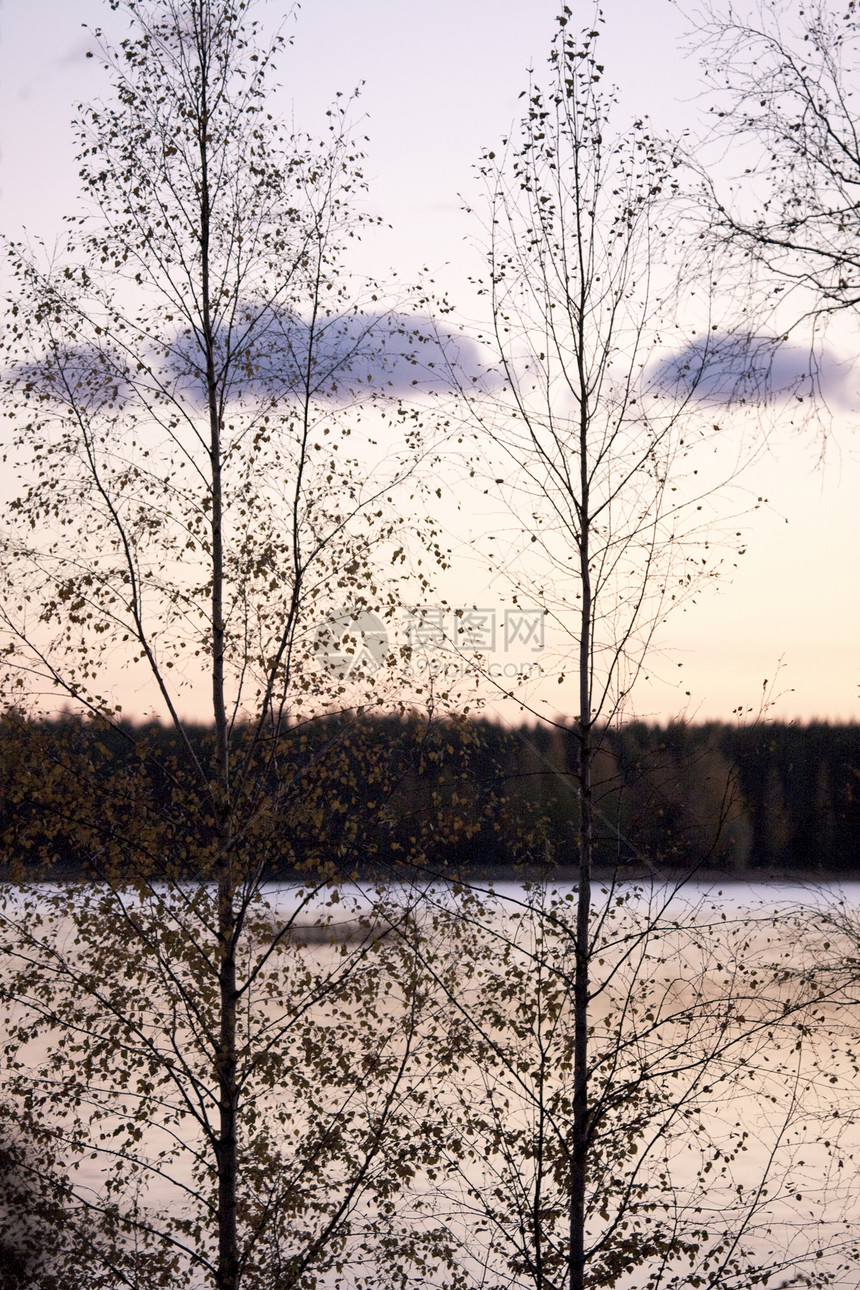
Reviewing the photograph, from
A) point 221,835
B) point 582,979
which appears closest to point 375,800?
point 221,835

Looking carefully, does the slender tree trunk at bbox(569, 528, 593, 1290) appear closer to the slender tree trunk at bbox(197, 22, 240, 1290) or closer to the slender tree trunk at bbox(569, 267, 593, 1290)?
the slender tree trunk at bbox(569, 267, 593, 1290)

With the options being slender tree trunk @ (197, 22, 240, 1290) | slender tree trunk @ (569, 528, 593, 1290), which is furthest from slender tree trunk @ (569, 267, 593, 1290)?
slender tree trunk @ (197, 22, 240, 1290)

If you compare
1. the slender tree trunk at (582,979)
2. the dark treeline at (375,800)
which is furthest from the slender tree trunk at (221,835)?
the slender tree trunk at (582,979)

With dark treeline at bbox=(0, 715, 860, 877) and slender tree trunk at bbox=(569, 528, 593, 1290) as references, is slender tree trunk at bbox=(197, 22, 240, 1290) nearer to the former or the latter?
dark treeline at bbox=(0, 715, 860, 877)

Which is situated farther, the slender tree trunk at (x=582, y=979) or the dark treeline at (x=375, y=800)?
the dark treeline at (x=375, y=800)

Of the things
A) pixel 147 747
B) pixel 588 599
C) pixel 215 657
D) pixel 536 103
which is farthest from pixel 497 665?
pixel 536 103

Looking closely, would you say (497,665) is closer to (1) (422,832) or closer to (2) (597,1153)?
(1) (422,832)

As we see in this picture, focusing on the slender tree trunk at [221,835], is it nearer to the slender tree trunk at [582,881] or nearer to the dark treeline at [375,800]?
the dark treeline at [375,800]

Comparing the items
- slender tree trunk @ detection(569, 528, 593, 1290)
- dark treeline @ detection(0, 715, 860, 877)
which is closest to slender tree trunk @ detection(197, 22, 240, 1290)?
dark treeline @ detection(0, 715, 860, 877)

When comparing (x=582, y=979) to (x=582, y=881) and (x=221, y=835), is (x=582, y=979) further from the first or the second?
(x=221, y=835)

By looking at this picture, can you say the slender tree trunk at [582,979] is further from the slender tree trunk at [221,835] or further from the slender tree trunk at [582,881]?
the slender tree trunk at [221,835]

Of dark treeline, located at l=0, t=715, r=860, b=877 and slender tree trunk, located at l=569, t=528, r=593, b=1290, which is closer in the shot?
slender tree trunk, located at l=569, t=528, r=593, b=1290

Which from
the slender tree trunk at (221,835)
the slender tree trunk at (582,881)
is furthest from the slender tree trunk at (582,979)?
the slender tree trunk at (221,835)

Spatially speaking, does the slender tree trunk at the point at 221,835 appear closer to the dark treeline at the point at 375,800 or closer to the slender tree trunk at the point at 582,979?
the dark treeline at the point at 375,800
